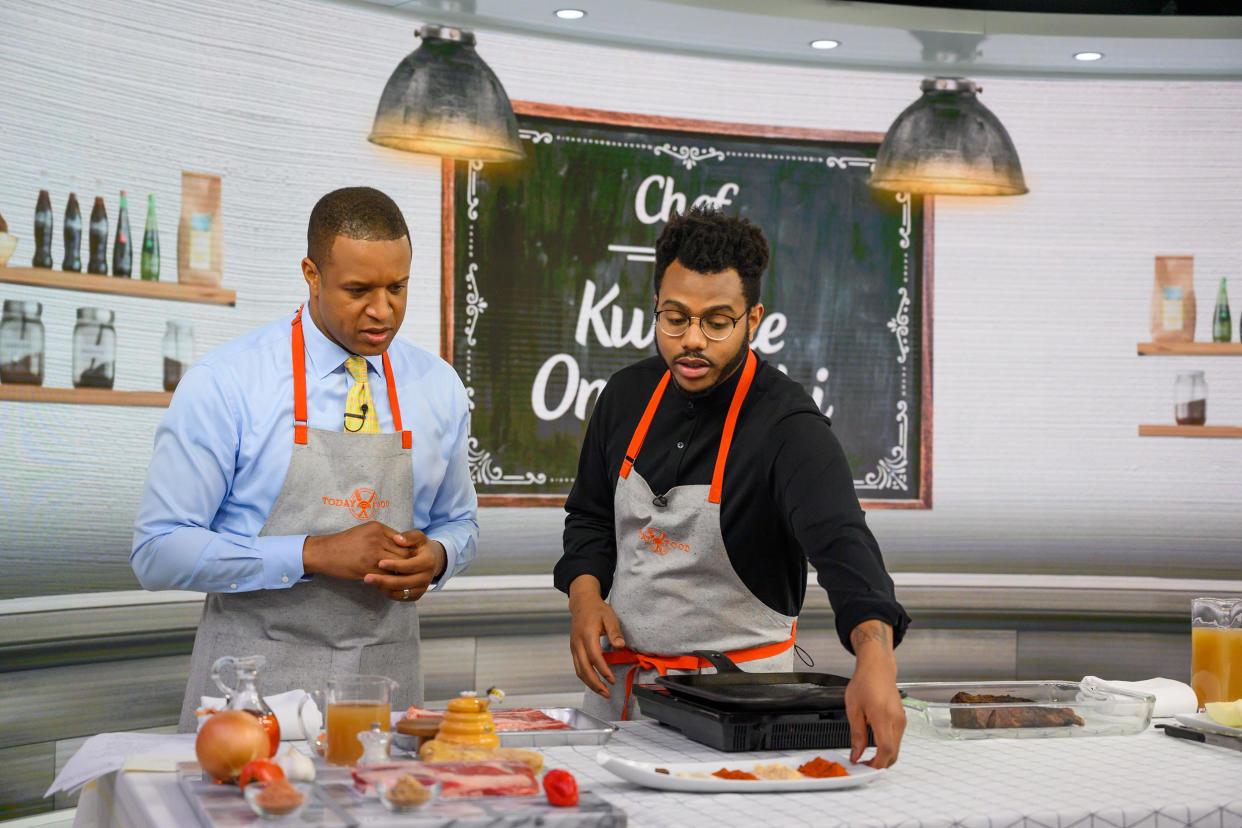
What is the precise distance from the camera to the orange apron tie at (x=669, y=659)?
2.58m

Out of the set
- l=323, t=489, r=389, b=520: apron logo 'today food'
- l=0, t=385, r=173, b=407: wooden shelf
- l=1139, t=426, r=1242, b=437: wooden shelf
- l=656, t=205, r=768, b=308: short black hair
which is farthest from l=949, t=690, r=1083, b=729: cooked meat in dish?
l=1139, t=426, r=1242, b=437: wooden shelf

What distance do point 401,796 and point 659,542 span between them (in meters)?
1.15

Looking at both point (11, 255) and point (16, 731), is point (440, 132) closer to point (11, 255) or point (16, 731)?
point (11, 255)

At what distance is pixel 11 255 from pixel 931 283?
3188 mm

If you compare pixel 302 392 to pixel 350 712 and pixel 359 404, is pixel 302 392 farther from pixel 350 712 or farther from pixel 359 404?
pixel 350 712

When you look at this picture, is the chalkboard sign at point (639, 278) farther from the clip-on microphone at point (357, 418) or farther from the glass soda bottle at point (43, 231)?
the clip-on microphone at point (357, 418)

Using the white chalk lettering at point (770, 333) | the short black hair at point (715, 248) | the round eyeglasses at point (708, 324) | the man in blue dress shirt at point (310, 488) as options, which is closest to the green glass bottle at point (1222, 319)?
the white chalk lettering at point (770, 333)

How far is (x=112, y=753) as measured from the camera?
2090 mm

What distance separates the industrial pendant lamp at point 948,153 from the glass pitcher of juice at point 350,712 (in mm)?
3125

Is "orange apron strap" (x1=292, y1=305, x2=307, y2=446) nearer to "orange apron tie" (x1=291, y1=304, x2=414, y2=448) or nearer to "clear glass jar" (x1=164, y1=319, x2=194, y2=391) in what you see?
"orange apron tie" (x1=291, y1=304, x2=414, y2=448)

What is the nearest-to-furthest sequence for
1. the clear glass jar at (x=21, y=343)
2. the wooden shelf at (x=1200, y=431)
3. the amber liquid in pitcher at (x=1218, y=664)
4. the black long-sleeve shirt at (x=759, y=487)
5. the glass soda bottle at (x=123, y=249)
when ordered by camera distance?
the black long-sleeve shirt at (x=759, y=487) < the amber liquid in pitcher at (x=1218, y=664) < the clear glass jar at (x=21, y=343) < the glass soda bottle at (x=123, y=249) < the wooden shelf at (x=1200, y=431)

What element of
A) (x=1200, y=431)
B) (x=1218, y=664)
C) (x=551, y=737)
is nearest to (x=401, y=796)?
(x=551, y=737)

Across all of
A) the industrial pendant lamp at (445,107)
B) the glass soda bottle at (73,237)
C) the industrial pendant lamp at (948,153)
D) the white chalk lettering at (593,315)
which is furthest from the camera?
the white chalk lettering at (593,315)

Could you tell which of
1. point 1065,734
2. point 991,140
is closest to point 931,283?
point 991,140
